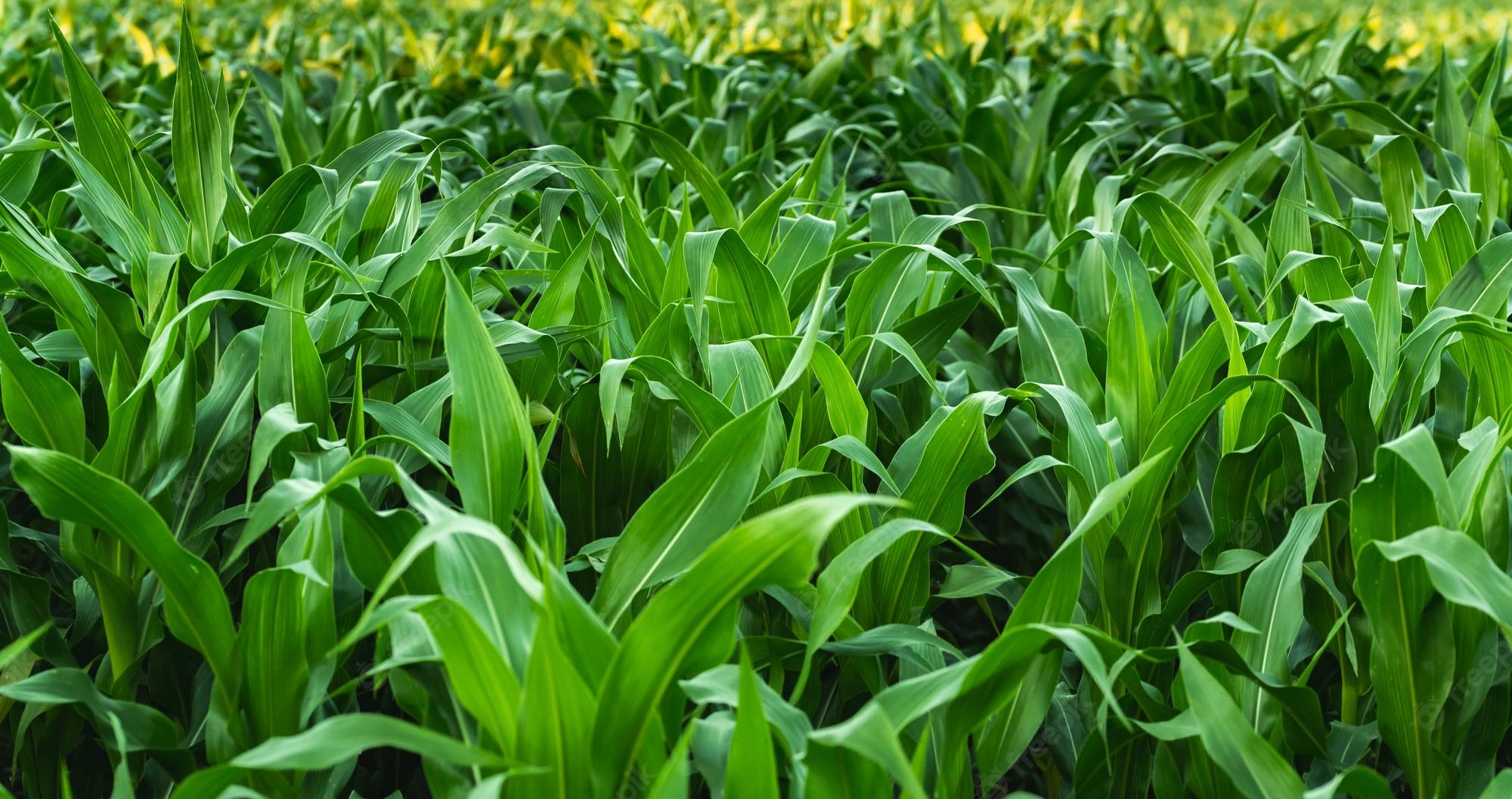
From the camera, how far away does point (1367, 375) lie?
3.82 ft

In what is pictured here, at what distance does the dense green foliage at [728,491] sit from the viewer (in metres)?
0.80

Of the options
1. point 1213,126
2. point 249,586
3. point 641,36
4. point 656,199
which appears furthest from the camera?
point 641,36

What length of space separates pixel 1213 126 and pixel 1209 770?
6.45 ft

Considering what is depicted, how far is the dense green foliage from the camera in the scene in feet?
2.62

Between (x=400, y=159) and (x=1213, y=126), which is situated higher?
(x=400, y=159)

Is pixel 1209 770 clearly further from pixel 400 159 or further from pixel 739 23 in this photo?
pixel 739 23

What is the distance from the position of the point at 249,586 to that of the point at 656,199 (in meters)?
1.14

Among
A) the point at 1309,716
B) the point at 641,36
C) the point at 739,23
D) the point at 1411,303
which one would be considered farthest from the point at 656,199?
the point at 739,23

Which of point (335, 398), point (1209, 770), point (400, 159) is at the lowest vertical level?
point (1209, 770)

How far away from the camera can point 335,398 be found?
1.21 metres

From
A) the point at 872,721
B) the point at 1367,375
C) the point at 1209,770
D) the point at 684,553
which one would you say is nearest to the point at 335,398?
the point at 684,553

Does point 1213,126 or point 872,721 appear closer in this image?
point 872,721

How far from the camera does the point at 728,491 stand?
0.89 meters

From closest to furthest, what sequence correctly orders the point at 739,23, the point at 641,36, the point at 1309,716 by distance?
1. the point at 1309,716
2. the point at 641,36
3. the point at 739,23
